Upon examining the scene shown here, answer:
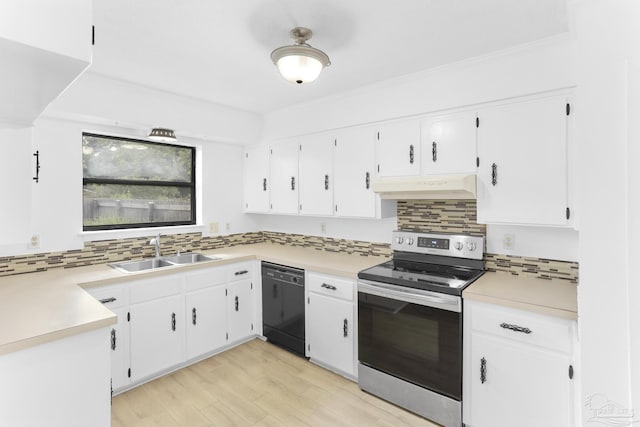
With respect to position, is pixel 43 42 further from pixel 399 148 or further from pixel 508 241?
pixel 508 241

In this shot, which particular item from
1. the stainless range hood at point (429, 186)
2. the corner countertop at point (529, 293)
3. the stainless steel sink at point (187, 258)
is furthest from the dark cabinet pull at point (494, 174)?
the stainless steel sink at point (187, 258)

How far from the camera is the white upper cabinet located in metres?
0.65

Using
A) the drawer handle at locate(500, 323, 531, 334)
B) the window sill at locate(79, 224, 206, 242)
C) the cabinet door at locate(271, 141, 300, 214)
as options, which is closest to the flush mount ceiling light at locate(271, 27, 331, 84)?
the cabinet door at locate(271, 141, 300, 214)

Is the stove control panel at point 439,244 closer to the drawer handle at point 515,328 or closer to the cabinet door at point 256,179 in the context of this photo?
the drawer handle at point 515,328

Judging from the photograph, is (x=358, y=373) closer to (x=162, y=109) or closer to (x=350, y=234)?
(x=350, y=234)

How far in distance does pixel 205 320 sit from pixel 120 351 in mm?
700

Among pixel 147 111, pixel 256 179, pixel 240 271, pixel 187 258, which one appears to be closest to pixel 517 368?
pixel 240 271

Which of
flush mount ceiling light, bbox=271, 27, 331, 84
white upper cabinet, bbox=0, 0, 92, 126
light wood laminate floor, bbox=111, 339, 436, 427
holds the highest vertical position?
flush mount ceiling light, bbox=271, 27, 331, 84

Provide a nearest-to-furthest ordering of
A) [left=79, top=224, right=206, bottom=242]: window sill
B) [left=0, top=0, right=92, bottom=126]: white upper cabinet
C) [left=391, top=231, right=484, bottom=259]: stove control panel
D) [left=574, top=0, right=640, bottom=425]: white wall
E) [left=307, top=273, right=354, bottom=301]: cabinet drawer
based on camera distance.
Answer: [left=0, top=0, right=92, bottom=126]: white upper cabinet → [left=574, top=0, right=640, bottom=425]: white wall → [left=391, top=231, right=484, bottom=259]: stove control panel → [left=307, top=273, right=354, bottom=301]: cabinet drawer → [left=79, top=224, right=206, bottom=242]: window sill

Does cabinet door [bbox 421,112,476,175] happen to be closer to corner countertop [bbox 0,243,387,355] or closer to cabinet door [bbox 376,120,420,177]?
cabinet door [bbox 376,120,420,177]

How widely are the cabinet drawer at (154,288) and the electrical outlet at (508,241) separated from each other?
2632mm

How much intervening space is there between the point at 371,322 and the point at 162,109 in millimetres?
2587

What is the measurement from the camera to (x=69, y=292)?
2.01m

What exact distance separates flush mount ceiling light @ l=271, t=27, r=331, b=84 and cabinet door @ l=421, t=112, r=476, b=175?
1.03m
